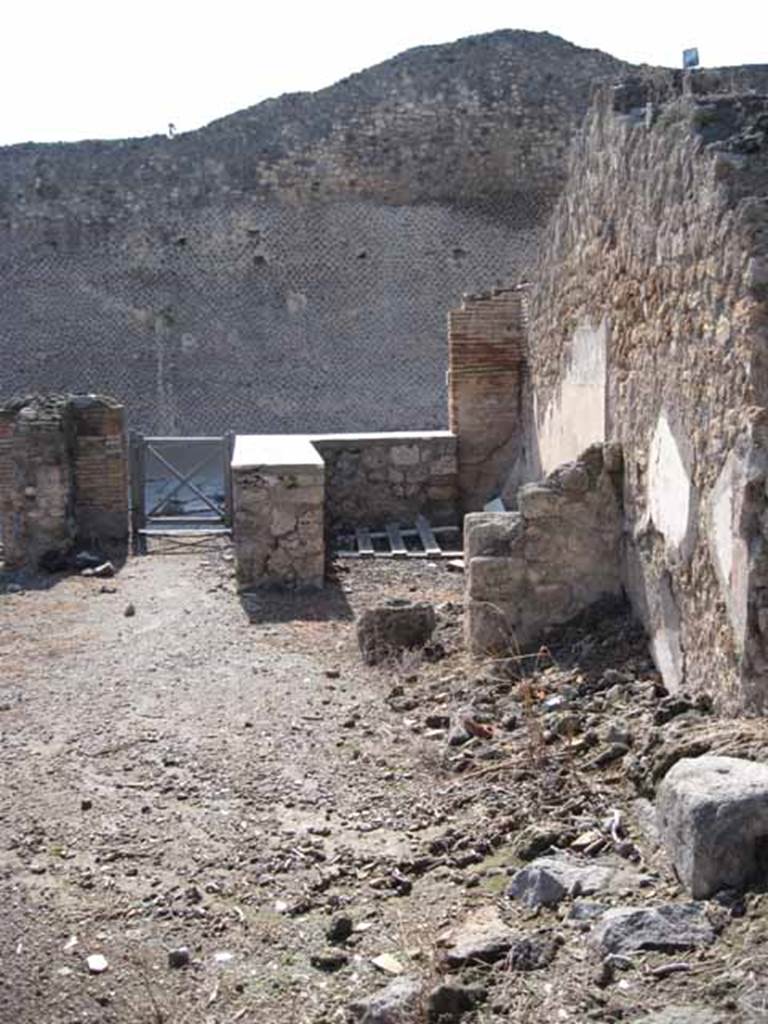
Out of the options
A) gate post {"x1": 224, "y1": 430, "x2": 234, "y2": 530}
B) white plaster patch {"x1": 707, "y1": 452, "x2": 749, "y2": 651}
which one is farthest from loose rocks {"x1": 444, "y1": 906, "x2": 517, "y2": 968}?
gate post {"x1": 224, "y1": 430, "x2": 234, "y2": 530}

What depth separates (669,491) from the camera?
4934mm

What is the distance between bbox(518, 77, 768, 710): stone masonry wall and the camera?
3.95 metres

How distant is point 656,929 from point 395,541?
669cm

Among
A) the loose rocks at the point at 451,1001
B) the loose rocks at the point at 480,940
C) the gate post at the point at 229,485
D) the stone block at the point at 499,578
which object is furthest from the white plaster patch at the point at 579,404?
the loose rocks at the point at 451,1001

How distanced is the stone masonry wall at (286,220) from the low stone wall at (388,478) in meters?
11.5

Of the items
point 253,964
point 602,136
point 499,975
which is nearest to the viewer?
point 499,975

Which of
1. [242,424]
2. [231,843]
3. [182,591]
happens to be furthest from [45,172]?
[231,843]

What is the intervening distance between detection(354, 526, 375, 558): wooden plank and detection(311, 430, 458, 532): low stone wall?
0.48 ft

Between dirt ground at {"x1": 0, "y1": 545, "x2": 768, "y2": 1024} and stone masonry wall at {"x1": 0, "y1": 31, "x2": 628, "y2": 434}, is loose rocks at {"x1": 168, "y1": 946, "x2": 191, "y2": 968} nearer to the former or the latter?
dirt ground at {"x1": 0, "y1": 545, "x2": 768, "y2": 1024}

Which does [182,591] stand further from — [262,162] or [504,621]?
[262,162]

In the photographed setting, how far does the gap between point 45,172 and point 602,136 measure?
17.4 metres

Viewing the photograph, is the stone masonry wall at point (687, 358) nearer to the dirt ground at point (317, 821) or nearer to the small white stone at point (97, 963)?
the dirt ground at point (317, 821)

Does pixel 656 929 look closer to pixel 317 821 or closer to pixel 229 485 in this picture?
pixel 317 821

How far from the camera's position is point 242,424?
832 inches
